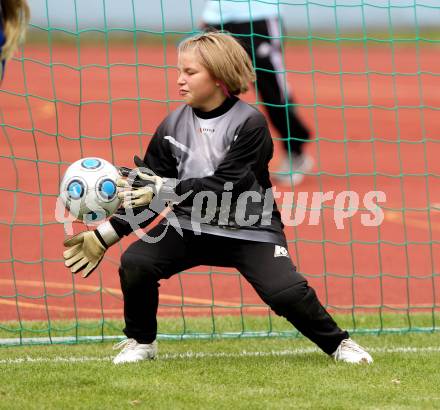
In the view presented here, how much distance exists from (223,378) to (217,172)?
0.93 metres

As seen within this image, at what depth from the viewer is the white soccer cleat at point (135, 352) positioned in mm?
5500

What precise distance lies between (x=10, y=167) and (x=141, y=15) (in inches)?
580

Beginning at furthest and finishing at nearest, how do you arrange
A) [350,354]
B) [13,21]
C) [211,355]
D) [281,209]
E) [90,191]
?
[281,209], [211,355], [350,354], [90,191], [13,21]

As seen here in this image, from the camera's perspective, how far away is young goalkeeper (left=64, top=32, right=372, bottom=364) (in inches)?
209

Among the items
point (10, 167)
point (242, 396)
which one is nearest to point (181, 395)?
point (242, 396)

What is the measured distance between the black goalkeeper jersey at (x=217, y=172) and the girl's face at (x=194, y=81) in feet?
0.29

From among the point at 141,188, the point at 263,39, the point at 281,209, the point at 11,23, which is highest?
the point at 263,39

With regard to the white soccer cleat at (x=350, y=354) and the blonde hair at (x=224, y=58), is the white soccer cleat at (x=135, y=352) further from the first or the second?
the blonde hair at (x=224, y=58)

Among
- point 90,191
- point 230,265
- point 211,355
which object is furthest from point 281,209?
point 90,191

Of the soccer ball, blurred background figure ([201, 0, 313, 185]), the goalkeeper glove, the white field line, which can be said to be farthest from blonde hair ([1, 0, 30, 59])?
blurred background figure ([201, 0, 313, 185])

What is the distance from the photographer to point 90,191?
17.0 feet

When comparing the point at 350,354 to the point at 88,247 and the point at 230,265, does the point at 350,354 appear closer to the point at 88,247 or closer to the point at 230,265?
the point at 230,265

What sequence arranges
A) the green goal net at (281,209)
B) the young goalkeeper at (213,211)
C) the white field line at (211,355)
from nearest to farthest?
the young goalkeeper at (213,211), the white field line at (211,355), the green goal net at (281,209)

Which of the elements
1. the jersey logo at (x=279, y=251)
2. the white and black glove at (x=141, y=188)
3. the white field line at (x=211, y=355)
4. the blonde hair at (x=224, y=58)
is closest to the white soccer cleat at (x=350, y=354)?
the white field line at (x=211, y=355)
